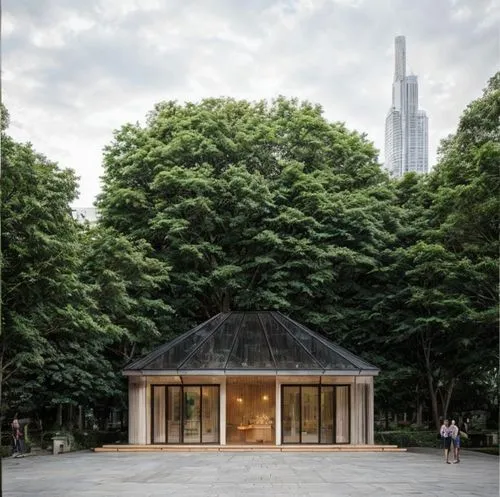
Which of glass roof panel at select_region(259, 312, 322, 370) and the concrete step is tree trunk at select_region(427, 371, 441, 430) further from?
glass roof panel at select_region(259, 312, 322, 370)

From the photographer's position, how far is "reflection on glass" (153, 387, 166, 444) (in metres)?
29.3

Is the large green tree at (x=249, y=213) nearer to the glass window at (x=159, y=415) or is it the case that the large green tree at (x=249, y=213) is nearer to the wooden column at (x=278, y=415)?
the wooden column at (x=278, y=415)

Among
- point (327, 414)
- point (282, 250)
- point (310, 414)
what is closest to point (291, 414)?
point (310, 414)

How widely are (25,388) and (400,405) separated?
21278 millimetres

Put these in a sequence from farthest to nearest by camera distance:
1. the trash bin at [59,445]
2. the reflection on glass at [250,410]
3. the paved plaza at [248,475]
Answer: the reflection on glass at [250,410] < the trash bin at [59,445] < the paved plaza at [248,475]

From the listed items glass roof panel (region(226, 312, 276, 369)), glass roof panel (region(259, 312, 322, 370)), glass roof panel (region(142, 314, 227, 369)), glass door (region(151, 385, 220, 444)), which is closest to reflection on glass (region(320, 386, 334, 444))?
glass roof panel (region(259, 312, 322, 370))

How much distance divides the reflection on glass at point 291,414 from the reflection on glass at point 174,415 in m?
4.56

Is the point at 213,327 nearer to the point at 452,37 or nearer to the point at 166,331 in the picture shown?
the point at 166,331

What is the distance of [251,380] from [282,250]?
6.23 meters

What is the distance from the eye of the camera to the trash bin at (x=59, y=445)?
26.7 metres

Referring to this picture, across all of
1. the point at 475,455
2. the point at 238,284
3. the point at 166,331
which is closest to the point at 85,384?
the point at 166,331

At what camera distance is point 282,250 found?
32.1m

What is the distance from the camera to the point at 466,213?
25.3 metres

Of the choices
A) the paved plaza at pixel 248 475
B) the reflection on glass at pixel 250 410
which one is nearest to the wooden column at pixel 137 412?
the paved plaza at pixel 248 475
